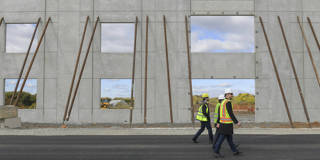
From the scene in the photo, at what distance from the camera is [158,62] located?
18.6m

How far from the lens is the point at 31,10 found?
63.1 feet

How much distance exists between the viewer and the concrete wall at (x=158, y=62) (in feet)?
61.0
